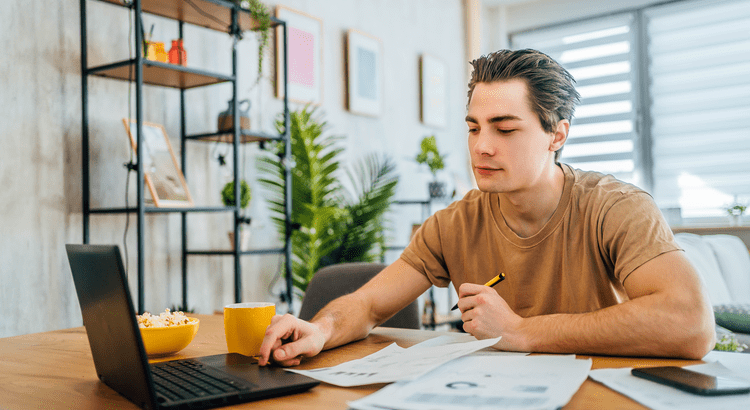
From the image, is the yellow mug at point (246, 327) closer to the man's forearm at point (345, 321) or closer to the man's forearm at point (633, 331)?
the man's forearm at point (345, 321)

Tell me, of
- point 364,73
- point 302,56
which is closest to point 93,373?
point 302,56

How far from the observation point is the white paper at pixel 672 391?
65 cm

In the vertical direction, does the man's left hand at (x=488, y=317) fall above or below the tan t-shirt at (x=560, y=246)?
below

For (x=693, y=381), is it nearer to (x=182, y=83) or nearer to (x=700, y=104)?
Result: (x=182, y=83)

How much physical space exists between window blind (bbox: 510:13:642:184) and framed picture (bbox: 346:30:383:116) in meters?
1.89

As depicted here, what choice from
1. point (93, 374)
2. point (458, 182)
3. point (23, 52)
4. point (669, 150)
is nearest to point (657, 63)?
point (669, 150)

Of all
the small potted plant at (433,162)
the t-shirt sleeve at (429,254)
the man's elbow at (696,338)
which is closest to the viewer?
the man's elbow at (696,338)

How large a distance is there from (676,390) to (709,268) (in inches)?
107

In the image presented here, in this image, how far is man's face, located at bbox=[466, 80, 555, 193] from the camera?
4.33 ft

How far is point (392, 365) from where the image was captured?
873mm

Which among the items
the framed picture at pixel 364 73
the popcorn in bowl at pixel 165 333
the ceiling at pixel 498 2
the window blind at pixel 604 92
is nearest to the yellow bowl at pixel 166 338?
the popcorn in bowl at pixel 165 333

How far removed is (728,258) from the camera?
128 inches

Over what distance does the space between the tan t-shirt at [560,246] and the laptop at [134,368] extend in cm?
69

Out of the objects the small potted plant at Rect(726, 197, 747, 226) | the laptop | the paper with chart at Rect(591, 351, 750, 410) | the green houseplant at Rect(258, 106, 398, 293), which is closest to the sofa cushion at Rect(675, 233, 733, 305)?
the small potted plant at Rect(726, 197, 747, 226)
